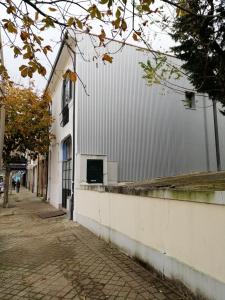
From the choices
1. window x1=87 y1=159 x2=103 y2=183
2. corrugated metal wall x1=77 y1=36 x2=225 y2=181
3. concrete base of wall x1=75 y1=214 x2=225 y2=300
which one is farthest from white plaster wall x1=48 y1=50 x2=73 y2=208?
concrete base of wall x1=75 y1=214 x2=225 y2=300

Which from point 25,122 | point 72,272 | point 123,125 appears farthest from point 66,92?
point 72,272

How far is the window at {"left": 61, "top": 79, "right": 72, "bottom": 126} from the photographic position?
14756 millimetres

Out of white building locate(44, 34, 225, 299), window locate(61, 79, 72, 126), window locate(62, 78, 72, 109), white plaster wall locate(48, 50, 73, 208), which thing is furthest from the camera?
white plaster wall locate(48, 50, 73, 208)

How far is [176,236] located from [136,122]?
30.5ft

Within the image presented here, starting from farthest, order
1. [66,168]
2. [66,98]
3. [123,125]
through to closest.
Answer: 1. [66,98]
2. [66,168]
3. [123,125]

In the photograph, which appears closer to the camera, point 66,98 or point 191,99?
point 66,98

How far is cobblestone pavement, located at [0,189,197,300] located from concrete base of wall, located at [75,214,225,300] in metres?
0.15

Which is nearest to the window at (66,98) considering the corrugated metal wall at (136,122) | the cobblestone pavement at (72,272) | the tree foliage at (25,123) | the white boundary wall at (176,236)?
the tree foliage at (25,123)

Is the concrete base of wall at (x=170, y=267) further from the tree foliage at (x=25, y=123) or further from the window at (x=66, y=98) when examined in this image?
the tree foliage at (x=25, y=123)

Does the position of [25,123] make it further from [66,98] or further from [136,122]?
[136,122]

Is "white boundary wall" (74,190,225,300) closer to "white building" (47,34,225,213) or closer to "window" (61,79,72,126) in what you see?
"white building" (47,34,225,213)

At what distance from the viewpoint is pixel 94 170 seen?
12914mm

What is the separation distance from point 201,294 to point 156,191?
182 centimetres

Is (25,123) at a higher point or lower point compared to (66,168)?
higher
